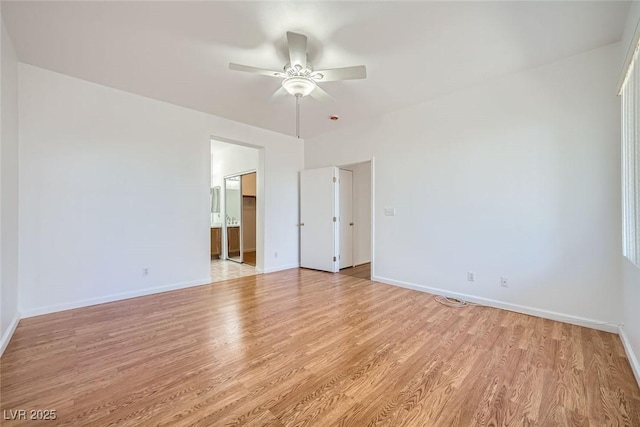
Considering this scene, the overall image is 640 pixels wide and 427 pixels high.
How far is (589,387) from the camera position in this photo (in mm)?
1759

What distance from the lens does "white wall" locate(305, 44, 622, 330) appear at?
259 centimetres

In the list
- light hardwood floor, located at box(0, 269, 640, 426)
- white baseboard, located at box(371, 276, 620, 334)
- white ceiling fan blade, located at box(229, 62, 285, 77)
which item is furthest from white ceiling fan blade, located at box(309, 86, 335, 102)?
white baseboard, located at box(371, 276, 620, 334)

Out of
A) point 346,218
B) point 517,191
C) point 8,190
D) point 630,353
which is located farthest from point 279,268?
point 630,353

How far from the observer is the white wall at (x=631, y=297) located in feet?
6.27

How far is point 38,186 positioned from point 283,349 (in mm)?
3270

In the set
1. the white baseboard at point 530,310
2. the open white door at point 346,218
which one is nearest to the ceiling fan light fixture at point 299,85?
the open white door at point 346,218

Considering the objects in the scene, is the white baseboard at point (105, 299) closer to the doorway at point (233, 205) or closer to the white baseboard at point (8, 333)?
the white baseboard at point (8, 333)

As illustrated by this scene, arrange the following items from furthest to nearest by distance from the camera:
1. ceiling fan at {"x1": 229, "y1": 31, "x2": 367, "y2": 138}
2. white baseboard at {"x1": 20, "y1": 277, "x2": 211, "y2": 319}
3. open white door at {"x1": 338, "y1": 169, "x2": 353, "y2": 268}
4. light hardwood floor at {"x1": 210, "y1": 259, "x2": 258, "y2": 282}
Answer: open white door at {"x1": 338, "y1": 169, "x2": 353, "y2": 268}, light hardwood floor at {"x1": 210, "y1": 259, "x2": 258, "y2": 282}, white baseboard at {"x1": 20, "y1": 277, "x2": 211, "y2": 319}, ceiling fan at {"x1": 229, "y1": 31, "x2": 367, "y2": 138}

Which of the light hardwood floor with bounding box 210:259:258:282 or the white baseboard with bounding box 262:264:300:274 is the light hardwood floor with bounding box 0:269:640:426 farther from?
the white baseboard with bounding box 262:264:300:274

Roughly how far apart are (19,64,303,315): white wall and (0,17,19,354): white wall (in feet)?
0.64

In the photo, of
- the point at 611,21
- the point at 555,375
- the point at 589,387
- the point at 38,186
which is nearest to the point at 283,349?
the point at 555,375

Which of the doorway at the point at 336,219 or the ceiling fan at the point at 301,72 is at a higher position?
the ceiling fan at the point at 301,72

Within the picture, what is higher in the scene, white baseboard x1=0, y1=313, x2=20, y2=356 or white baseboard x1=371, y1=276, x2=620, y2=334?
white baseboard x1=0, y1=313, x2=20, y2=356

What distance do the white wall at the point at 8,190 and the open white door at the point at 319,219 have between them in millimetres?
3978
